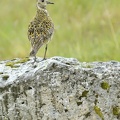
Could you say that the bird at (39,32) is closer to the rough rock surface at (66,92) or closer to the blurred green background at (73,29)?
the rough rock surface at (66,92)

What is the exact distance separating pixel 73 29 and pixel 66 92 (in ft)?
27.9

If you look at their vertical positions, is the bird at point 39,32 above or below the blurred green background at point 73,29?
below

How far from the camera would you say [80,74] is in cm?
672

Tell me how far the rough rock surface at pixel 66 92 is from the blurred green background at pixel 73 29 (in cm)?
514

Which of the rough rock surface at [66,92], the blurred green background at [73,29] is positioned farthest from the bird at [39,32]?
the blurred green background at [73,29]

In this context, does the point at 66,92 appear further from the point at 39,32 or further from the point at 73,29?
the point at 73,29

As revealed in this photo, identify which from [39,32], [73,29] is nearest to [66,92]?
[39,32]

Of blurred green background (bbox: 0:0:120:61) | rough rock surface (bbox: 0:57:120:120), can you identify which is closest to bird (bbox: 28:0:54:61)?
rough rock surface (bbox: 0:57:120:120)

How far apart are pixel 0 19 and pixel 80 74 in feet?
35.9

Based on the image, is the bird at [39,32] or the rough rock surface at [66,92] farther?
the bird at [39,32]

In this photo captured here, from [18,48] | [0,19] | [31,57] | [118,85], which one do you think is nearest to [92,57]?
[18,48]

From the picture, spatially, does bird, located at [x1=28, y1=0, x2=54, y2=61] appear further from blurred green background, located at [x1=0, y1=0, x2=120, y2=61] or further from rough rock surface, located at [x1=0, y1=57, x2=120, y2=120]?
blurred green background, located at [x1=0, y1=0, x2=120, y2=61]

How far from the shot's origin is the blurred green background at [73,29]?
12.8 m

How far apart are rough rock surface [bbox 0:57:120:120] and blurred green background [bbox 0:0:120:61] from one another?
16.9 feet
